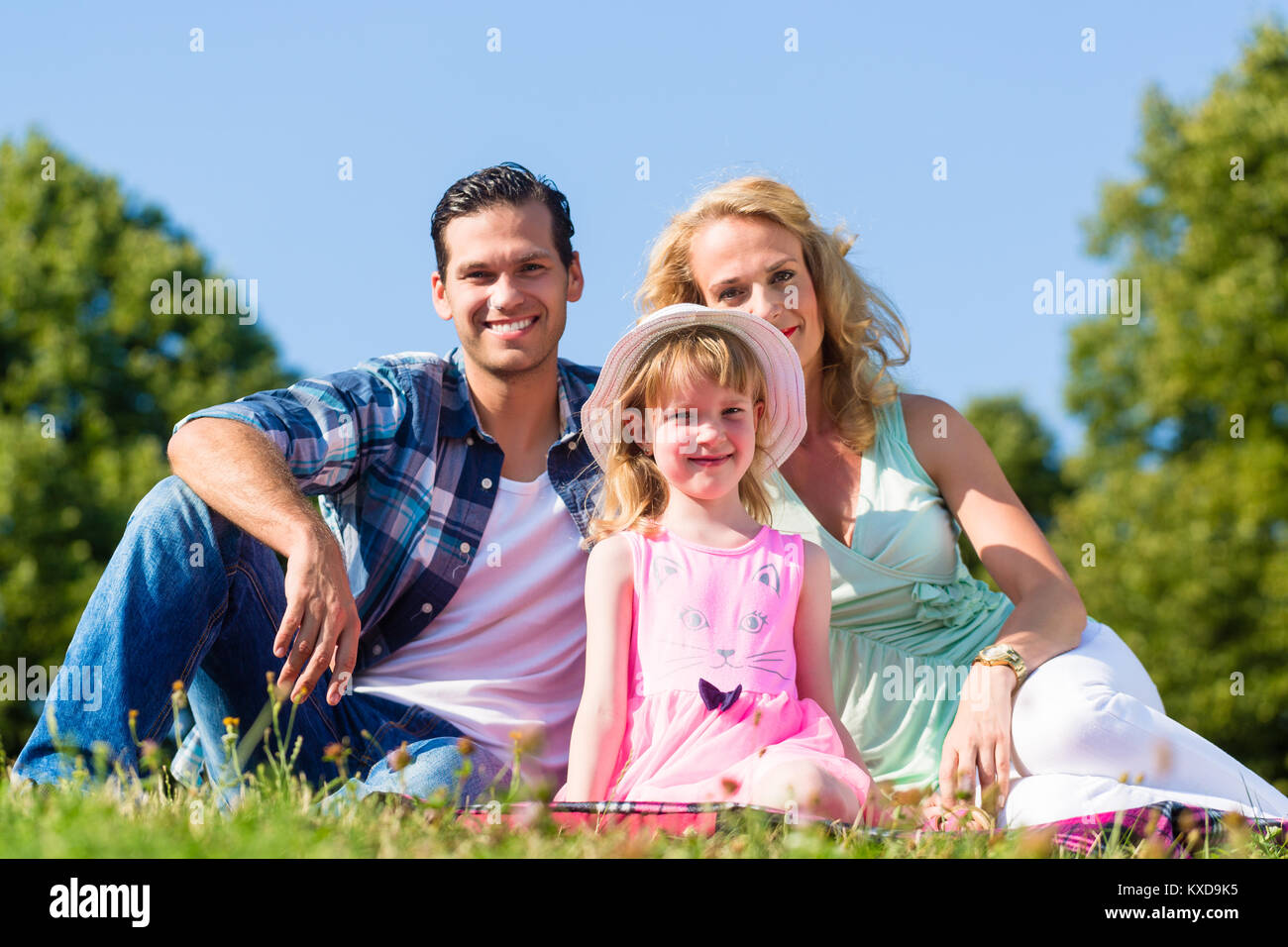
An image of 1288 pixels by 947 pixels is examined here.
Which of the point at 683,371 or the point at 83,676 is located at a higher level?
the point at 683,371

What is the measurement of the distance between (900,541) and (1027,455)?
105 ft

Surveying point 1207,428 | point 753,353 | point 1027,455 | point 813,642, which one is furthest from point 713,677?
point 1027,455

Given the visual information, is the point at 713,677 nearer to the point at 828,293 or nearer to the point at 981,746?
the point at 981,746

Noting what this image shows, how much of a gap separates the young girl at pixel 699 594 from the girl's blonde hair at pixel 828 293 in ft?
2.31

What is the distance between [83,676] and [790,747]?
2.11 meters

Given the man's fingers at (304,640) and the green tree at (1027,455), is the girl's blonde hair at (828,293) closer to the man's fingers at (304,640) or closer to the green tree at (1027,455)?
the man's fingers at (304,640)

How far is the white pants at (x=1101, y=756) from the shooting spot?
349 centimetres

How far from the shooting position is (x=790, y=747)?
3322 millimetres

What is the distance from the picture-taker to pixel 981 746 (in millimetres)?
3631

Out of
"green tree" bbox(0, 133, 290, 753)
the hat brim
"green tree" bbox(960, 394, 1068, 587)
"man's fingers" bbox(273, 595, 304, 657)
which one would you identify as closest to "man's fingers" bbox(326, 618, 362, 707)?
"man's fingers" bbox(273, 595, 304, 657)

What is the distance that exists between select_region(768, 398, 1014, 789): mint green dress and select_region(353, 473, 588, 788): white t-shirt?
0.89m

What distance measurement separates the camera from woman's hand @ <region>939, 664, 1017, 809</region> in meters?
3.59
